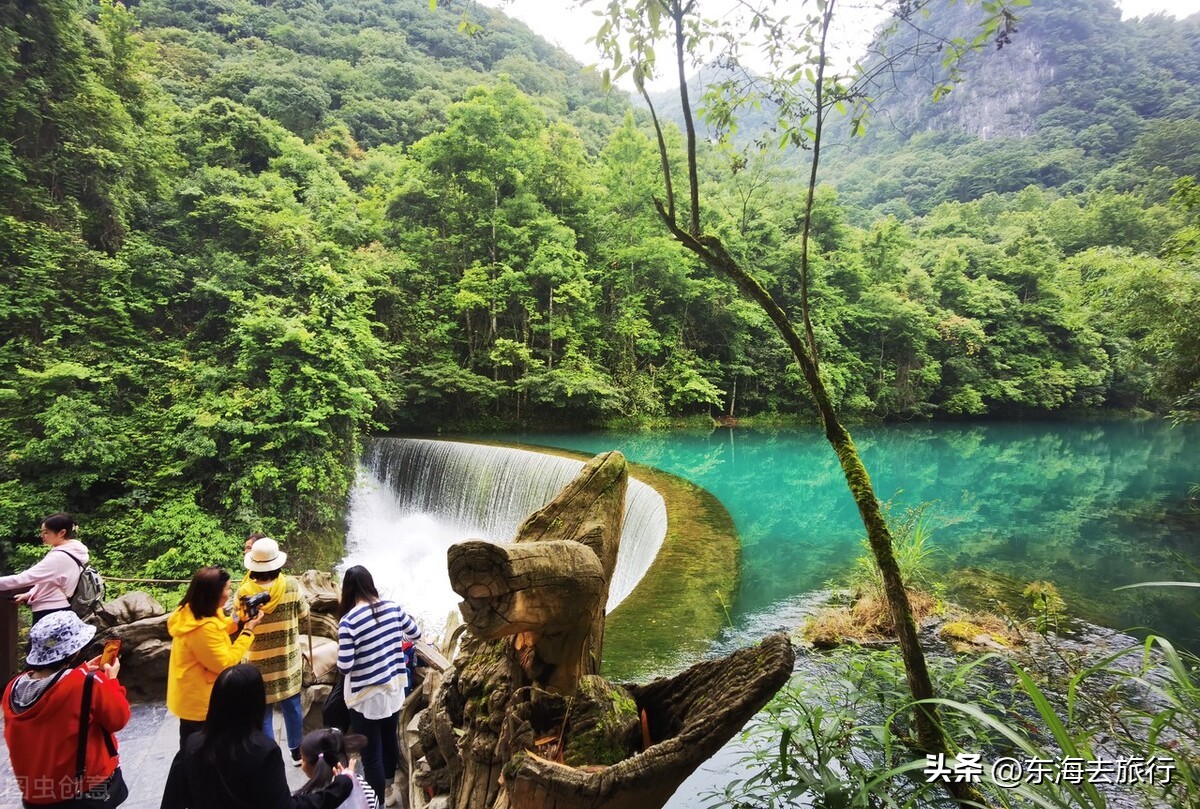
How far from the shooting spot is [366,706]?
2.03 m

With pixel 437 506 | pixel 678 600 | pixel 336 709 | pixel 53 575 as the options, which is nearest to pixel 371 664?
pixel 336 709

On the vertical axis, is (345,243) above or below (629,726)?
above

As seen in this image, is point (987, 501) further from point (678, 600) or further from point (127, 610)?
point (127, 610)

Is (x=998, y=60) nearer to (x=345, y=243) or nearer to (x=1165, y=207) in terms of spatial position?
(x=1165, y=207)

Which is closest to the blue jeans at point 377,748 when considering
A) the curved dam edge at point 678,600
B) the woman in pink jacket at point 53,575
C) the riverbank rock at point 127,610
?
the woman in pink jacket at point 53,575

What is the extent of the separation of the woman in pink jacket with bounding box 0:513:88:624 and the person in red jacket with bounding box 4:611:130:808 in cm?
112

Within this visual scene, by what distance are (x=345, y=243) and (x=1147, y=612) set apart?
565 inches

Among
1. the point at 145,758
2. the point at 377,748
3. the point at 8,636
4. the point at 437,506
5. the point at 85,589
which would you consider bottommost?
the point at 437,506

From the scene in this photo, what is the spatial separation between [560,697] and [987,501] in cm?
1122

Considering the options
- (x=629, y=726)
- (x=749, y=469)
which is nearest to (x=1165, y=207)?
(x=749, y=469)

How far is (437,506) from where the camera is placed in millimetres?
9609

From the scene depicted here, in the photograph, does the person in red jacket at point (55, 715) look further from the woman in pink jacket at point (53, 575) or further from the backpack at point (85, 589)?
the backpack at point (85, 589)

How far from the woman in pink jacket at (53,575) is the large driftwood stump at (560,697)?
6.94ft

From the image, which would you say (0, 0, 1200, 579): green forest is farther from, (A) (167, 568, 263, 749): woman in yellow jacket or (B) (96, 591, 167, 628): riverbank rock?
(B) (96, 591, 167, 628): riverbank rock
